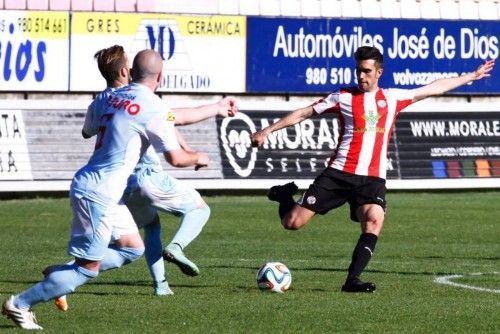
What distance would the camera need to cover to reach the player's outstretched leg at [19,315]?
9250 millimetres

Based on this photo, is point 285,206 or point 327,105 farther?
point 285,206

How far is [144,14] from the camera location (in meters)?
27.4

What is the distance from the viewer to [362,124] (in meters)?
12.2

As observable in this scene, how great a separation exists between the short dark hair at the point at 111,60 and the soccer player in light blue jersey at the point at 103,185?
1.03 meters

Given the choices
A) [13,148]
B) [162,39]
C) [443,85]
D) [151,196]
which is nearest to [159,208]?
[151,196]

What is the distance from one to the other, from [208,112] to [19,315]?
1.91 m

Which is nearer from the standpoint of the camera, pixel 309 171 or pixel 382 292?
pixel 382 292

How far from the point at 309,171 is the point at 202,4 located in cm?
407

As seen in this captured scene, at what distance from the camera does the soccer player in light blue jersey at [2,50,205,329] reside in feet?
30.5

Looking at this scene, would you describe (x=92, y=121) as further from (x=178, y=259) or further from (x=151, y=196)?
(x=178, y=259)

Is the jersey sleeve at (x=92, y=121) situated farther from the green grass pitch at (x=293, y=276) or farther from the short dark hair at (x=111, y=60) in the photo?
the green grass pitch at (x=293, y=276)

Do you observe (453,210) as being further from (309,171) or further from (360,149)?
(360,149)

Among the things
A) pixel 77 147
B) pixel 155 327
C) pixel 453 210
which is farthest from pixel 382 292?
pixel 77 147

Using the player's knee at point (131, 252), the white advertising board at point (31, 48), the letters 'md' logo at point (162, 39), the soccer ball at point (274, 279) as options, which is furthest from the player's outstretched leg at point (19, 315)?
the letters 'md' logo at point (162, 39)
